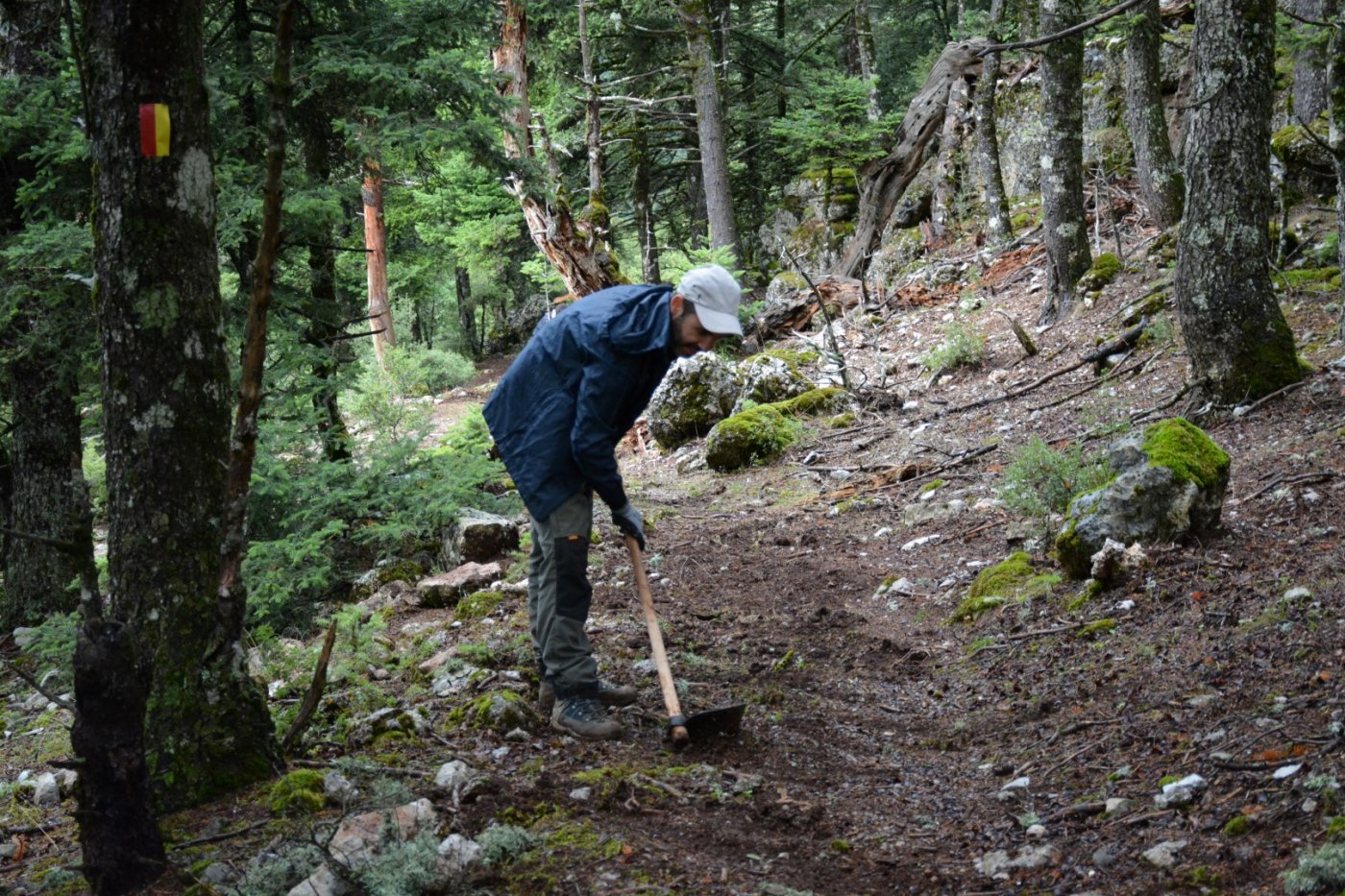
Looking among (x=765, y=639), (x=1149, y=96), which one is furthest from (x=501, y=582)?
(x=1149, y=96)

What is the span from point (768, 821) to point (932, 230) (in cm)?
1637

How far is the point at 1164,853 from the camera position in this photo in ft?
10.0

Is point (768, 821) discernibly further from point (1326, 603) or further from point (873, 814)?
point (1326, 603)

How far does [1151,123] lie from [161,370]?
1211 cm

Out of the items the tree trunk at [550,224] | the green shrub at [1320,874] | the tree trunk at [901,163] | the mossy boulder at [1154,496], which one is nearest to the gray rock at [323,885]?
the green shrub at [1320,874]

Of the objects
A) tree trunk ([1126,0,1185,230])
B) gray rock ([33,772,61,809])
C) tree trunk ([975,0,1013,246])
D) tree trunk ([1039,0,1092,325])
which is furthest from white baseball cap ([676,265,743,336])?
tree trunk ([975,0,1013,246])

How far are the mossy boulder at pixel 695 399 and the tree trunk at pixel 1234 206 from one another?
6.47 metres

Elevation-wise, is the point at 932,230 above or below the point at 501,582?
above

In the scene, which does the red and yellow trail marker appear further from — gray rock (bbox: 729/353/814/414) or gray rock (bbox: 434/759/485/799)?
gray rock (bbox: 729/353/814/414)

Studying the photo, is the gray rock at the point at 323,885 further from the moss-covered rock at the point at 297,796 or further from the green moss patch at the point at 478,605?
the green moss patch at the point at 478,605

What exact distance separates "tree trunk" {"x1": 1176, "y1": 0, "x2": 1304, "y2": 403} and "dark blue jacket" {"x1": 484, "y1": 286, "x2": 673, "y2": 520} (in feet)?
14.9

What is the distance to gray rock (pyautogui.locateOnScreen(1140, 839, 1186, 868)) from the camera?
302 cm

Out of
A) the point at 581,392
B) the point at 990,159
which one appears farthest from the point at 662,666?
the point at 990,159

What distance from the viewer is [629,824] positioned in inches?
140
